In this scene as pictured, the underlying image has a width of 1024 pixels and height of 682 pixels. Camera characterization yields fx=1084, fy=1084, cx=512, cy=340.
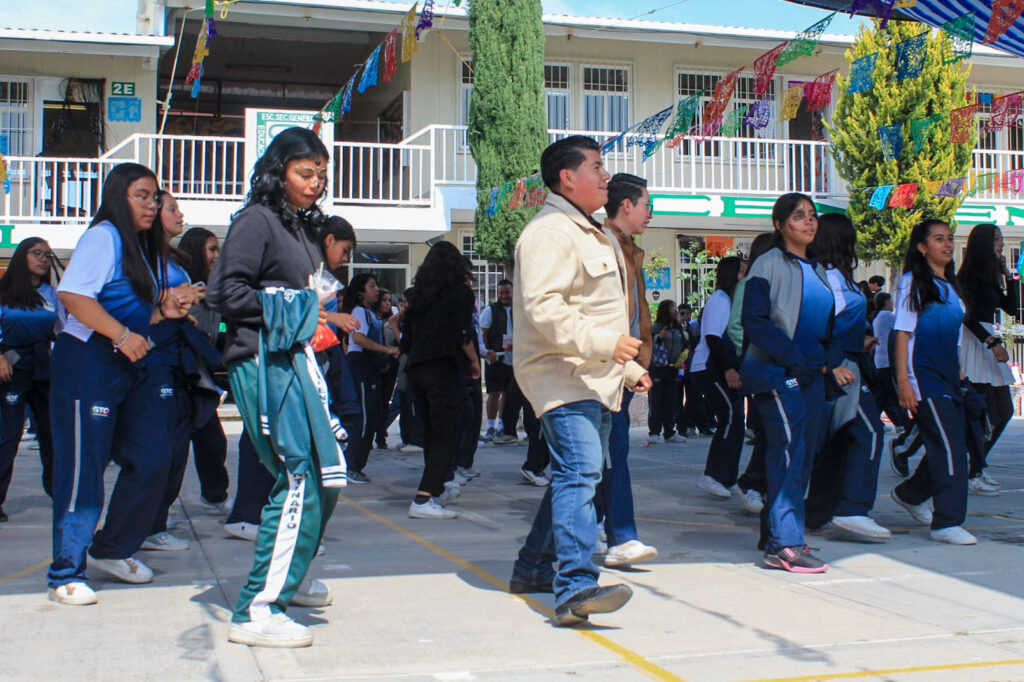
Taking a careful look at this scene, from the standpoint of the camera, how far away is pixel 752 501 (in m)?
7.05

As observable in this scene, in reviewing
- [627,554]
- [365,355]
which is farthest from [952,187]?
[627,554]

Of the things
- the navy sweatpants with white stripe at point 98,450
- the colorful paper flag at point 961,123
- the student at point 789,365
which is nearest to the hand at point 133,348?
the navy sweatpants with white stripe at point 98,450

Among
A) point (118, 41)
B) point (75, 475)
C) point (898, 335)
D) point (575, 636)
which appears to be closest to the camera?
point (575, 636)

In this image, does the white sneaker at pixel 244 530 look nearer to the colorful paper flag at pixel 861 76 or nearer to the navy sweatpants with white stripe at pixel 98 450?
the navy sweatpants with white stripe at pixel 98 450

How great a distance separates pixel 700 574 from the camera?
4984mm

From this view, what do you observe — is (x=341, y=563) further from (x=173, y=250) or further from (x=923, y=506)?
(x=923, y=506)

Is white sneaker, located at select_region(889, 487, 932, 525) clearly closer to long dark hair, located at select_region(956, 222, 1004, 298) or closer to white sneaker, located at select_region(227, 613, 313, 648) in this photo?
long dark hair, located at select_region(956, 222, 1004, 298)

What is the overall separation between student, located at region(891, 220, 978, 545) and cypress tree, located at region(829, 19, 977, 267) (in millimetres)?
11655

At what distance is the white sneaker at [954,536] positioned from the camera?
5.80 metres

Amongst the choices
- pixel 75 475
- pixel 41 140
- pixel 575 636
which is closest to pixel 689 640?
pixel 575 636

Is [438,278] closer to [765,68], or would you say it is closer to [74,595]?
[74,595]

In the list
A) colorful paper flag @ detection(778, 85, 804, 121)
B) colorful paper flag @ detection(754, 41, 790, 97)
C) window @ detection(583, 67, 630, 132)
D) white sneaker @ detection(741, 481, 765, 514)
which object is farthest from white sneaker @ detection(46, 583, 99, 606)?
window @ detection(583, 67, 630, 132)

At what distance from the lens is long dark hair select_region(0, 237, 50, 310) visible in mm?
6637

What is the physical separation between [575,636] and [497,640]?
288 mm
